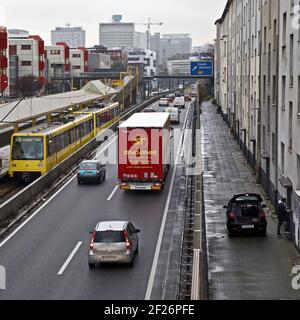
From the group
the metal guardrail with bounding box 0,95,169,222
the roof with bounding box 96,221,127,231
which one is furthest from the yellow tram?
the roof with bounding box 96,221,127,231

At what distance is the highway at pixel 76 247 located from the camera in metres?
18.1

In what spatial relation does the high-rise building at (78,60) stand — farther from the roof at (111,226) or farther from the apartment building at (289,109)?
the roof at (111,226)

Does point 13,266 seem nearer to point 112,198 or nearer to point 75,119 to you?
point 112,198

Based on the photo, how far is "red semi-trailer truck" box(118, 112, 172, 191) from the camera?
32.1 meters

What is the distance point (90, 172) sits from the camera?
3644cm

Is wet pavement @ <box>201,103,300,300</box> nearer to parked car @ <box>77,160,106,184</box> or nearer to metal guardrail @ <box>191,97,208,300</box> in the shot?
metal guardrail @ <box>191,97,208,300</box>

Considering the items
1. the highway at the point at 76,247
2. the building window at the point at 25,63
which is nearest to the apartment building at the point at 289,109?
the highway at the point at 76,247

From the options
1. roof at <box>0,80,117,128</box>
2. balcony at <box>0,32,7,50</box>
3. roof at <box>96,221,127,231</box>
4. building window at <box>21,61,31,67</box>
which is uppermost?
balcony at <box>0,32,7,50</box>

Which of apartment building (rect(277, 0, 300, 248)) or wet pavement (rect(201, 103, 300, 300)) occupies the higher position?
apartment building (rect(277, 0, 300, 248))

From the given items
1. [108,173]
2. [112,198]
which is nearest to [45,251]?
[112,198]

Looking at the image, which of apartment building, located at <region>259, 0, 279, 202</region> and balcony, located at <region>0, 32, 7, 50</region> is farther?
balcony, located at <region>0, 32, 7, 50</region>

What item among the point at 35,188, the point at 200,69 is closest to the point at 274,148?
the point at 35,188

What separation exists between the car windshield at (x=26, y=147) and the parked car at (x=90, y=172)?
216 cm

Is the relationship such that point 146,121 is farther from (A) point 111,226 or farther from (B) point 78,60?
(B) point 78,60
